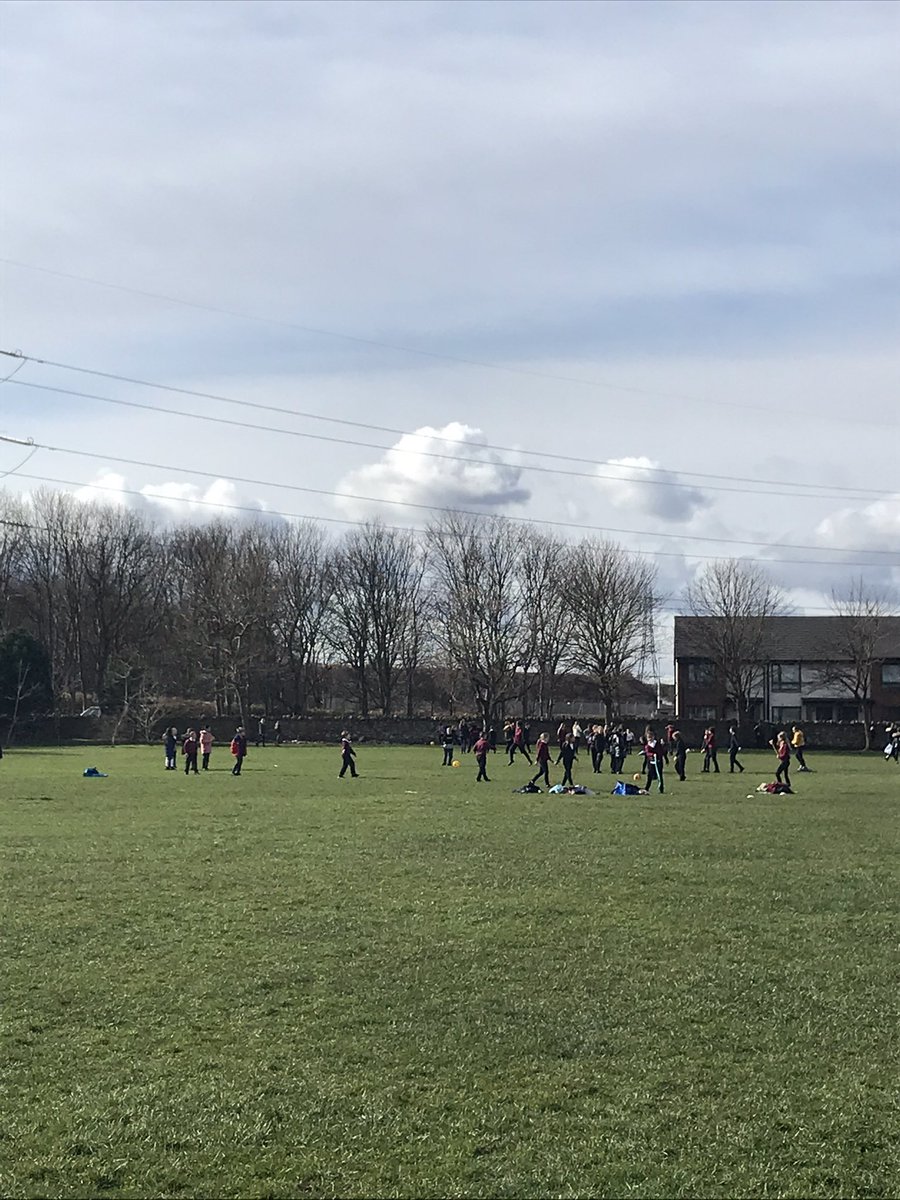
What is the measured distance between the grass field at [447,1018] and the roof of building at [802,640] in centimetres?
6664

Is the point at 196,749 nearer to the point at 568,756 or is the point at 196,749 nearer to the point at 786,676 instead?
the point at 568,756

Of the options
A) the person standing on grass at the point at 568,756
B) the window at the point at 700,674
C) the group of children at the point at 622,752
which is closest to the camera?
the group of children at the point at 622,752

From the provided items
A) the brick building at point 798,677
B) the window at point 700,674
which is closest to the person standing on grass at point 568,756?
the brick building at point 798,677

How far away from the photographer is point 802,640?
8819 cm

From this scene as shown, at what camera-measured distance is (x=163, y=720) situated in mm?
70125

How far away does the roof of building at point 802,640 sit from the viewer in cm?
8469

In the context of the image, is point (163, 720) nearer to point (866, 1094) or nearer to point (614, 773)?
point (614, 773)

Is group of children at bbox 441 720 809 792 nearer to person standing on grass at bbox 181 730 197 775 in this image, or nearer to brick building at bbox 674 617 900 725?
person standing on grass at bbox 181 730 197 775

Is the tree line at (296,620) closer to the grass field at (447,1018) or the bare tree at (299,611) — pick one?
the bare tree at (299,611)

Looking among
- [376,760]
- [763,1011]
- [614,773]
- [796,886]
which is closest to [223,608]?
[376,760]

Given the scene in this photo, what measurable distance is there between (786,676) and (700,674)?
6.79 m

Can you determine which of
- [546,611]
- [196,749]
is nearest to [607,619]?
[546,611]

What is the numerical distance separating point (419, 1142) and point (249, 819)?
16542mm

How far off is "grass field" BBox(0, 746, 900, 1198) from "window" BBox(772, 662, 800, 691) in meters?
69.7
